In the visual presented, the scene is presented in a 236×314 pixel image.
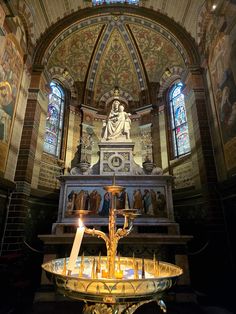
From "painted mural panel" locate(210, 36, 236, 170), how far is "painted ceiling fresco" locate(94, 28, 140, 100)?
222 inches

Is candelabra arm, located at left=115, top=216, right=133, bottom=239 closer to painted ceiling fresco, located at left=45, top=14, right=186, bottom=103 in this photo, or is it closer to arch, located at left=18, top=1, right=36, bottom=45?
arch, located at left=18, top=1, right=36, bottom=45

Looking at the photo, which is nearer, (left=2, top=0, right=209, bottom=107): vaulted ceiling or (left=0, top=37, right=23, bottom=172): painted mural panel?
(left=0, top=37, right=23, bottom=172): painted mural panel

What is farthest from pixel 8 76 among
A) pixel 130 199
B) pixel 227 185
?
pixel 227 185

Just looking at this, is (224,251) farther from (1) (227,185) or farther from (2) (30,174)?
(2) (30,174)

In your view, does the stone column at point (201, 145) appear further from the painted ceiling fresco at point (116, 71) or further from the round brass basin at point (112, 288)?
the round brass basin at point (112, 288)

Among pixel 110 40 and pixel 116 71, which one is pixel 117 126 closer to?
pixel 116 71

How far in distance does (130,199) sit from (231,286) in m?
3.39

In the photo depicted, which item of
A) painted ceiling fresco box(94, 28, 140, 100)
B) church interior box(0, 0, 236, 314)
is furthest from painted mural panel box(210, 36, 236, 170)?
painted ceiling fresco box(94, 28, 140, 100)

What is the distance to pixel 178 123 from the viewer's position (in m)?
9.45

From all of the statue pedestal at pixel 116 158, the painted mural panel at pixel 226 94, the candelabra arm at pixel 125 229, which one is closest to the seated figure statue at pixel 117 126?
the statue pedestal at pixel 116 158

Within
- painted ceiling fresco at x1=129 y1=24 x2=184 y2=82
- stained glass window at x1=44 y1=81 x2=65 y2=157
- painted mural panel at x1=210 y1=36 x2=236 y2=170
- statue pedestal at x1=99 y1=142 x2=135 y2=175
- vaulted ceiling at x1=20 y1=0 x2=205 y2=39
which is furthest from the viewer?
painted ceiling fresco at x1=129 y1=24 x2=184 y2=82

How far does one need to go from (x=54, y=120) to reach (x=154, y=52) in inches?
250

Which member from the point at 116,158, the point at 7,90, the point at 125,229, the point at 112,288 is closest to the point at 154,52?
the point at 116,158

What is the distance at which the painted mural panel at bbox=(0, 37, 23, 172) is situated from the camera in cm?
593
